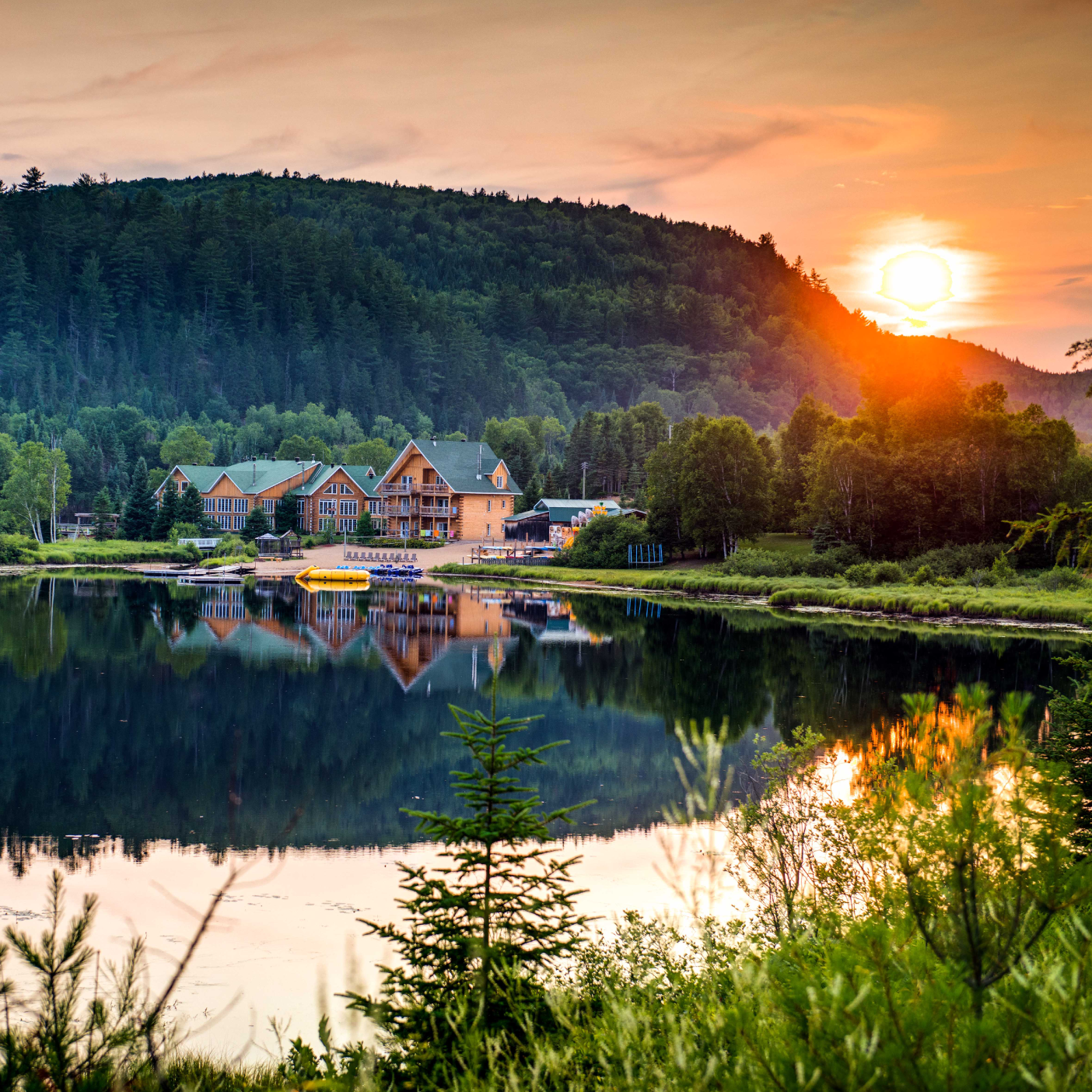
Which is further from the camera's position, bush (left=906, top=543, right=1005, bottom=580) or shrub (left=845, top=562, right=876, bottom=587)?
shrub (left=845, top=562, right=876, bottom=587)

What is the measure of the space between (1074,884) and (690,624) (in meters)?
35.5

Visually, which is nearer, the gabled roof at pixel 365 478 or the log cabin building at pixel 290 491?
the log cabin building at pixel 290 491

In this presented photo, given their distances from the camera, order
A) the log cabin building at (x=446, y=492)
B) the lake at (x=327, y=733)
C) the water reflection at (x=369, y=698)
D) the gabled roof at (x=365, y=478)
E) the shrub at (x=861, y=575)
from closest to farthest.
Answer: the lake at (x=327, y=733) → the water reflection at (x=369, y=698) → the shrub at (x=861, y=575) → the log cabin building at (x=446, y=492) → the gabled roof at (x=365, y=478)

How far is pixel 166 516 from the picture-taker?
80.6m

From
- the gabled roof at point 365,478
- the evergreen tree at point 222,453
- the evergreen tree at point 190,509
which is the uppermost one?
the evergreen tree at point 222,453

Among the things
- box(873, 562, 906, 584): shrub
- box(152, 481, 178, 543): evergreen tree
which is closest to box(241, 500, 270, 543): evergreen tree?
box(152, 481, 178, 543): evergreen tree

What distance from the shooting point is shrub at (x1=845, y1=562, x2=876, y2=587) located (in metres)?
48.2

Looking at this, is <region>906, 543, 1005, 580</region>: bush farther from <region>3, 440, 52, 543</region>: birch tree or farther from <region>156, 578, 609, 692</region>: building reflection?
<region>3, 440, 52, 543</region>: birch tree

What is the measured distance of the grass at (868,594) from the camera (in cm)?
3869

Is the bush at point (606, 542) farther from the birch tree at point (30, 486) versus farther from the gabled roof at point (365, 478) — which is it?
the birch tree at point (30, 486)

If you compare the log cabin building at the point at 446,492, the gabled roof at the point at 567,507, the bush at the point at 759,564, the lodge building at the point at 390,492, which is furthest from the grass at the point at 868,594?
the lodge building at the point at 390,492

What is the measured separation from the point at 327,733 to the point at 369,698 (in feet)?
13.6

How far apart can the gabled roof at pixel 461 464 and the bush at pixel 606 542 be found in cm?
1860

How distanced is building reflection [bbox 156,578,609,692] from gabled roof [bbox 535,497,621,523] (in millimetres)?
19745
